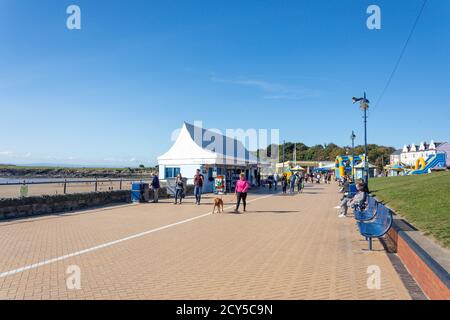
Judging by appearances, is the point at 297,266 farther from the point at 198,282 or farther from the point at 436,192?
the point at 436,192

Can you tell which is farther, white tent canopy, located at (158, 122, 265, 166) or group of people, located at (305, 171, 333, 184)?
group of people, located at (305, 171, 333, 184)

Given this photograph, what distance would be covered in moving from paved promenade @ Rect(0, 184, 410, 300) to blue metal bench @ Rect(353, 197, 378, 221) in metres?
0.51

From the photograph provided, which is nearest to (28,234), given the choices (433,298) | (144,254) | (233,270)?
(144,254)

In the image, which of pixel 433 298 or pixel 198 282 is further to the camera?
pixel 198 282

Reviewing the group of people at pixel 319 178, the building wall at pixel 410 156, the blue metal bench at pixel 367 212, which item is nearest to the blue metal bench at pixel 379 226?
the blue metal bench at pixel 367 212

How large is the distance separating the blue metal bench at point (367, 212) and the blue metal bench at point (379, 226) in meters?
0.76

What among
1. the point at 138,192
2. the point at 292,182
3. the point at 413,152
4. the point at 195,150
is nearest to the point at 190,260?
the point at 138,192

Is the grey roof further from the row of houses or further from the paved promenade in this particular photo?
the row of houses

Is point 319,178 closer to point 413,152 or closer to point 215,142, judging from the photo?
point 215,142

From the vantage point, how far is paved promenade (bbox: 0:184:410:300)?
200 inches

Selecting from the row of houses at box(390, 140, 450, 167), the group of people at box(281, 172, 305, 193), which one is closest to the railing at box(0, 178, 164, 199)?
the group of people at box(281, 172, 305, 193)

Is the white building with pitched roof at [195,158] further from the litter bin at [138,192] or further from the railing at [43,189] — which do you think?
the litter bin at [138,192]
